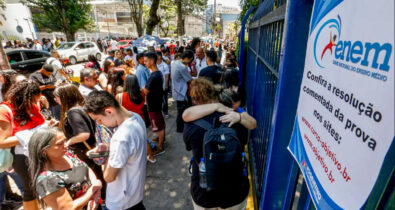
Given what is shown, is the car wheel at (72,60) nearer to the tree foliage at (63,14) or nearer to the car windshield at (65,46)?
the car windshield at (65,46)

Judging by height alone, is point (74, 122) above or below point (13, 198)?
above

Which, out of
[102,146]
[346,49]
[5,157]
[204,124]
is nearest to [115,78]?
[5,157]

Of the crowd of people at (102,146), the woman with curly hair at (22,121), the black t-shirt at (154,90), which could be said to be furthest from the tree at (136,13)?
the crowd of people at (102,146)

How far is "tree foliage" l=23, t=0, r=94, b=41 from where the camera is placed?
20.3 meters

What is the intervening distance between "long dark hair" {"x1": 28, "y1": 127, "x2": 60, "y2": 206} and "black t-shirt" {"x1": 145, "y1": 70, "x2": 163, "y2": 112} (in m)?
2.24

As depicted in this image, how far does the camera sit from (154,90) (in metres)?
3.72

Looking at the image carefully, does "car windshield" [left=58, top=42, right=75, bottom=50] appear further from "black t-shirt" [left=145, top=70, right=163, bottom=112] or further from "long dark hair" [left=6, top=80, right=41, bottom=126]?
"long dark hair" [left=6, top=80, right=41, bottom=126]

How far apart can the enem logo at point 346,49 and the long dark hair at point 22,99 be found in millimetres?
2972

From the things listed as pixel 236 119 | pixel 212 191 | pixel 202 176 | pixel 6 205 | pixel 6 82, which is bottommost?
pixel 6 205

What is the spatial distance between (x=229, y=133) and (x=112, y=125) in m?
1.12

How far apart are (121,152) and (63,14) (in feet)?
84.1

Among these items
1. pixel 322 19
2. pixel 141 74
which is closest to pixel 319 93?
pixel 322 19

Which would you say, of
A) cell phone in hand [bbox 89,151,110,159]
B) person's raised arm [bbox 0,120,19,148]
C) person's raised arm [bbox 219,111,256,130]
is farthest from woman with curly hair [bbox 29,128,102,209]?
person's raised arm [bbox 219,111,256,130]

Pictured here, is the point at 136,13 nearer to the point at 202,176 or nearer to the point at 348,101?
the point at 202,176
